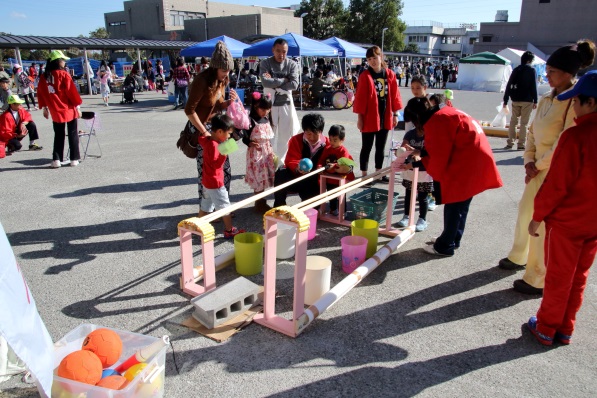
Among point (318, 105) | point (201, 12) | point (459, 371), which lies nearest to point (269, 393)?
point (459, 371)

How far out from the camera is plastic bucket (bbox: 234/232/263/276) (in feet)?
12.9

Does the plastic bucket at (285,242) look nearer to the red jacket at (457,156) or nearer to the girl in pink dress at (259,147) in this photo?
the girl in pink dress at (259,147)

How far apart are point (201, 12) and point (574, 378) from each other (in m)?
59.1

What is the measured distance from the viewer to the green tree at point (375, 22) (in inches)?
2628

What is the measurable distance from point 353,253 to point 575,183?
1.93 metres

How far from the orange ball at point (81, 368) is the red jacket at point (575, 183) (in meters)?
2.92

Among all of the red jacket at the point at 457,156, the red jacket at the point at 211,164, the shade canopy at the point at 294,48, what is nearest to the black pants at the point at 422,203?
the red jacket at the point at 457,156

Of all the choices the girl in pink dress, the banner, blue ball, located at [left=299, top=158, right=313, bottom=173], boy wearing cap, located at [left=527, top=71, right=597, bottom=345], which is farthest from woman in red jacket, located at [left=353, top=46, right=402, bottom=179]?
the banner

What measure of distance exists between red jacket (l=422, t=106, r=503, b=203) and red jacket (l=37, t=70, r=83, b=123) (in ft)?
20.8

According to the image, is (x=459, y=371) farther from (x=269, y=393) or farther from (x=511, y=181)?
(x=511, y=181)

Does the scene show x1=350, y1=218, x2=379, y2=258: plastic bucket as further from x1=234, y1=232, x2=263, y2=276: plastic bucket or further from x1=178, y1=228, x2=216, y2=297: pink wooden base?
x1=178, y1=228, x2=216, y2=297: pink wooden base

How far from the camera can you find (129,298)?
11.7ft

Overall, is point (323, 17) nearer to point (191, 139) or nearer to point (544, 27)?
point (544, 27)

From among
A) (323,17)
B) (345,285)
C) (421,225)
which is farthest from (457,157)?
(323,17)
